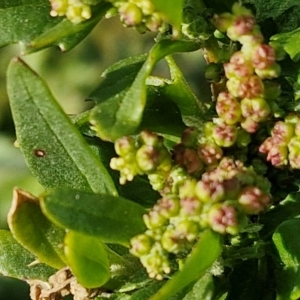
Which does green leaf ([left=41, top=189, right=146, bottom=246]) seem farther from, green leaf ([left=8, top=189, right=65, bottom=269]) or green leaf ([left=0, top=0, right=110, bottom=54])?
green leaf ([left=0, top=0, right=110, bottom=54])

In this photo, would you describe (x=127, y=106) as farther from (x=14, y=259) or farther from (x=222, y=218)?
(x=14, y=259)

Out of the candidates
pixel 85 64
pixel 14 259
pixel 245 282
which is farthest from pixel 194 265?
pixel 85 64

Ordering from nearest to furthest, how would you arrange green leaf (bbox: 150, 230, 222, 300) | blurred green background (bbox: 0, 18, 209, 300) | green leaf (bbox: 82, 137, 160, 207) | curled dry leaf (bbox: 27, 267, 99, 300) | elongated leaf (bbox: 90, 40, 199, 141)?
green leaf (bbox: 150, 230, 222, 300)
elongated leaf (bbox: 90, 40, 199, 141)
curled dry leaf (bbox: 27, 267, 99, 300)
green leaf (bbox: 82, 137, 160, 207)
blurred green background (bbox: 0, 18, 209, 300)

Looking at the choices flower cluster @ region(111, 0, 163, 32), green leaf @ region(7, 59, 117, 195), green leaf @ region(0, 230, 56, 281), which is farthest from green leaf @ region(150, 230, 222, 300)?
green leaf @ region(0, 230, 56, 281)

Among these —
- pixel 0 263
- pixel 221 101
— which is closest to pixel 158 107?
pixel 221 101

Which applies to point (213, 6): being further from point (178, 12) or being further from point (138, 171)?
point (138, 171)

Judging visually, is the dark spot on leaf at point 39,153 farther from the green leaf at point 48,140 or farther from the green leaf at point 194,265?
the green leaf at point 194,265

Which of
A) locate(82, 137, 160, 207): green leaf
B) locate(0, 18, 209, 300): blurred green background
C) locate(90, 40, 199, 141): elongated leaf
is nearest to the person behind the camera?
locate(90, 40, 199, 141): elongated leaf
